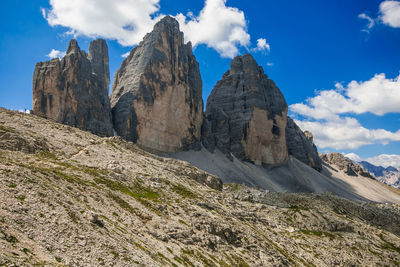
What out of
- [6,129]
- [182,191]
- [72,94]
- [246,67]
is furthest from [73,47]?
[246,67]

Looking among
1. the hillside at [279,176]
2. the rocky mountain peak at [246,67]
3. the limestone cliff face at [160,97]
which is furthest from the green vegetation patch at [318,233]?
the rocky mountain peak at [246,67]

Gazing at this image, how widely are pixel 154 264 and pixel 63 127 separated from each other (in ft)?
157

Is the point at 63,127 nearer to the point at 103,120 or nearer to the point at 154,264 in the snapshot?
the point at 154,264

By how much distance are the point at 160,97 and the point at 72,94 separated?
36.3 m

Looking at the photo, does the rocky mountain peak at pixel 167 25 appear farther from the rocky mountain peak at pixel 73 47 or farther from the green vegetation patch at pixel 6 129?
the green vegetation patch at pixel 6 129

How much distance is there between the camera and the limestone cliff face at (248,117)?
168m

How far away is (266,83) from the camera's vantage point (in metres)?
190

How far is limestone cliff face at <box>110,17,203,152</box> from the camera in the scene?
130375mm

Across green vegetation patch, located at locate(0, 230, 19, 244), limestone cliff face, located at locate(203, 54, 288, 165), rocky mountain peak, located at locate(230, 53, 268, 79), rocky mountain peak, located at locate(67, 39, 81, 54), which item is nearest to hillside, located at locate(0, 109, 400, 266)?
green vegetation patch, located at locate(0, 230, 19, 244)

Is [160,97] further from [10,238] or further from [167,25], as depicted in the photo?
[10,238]

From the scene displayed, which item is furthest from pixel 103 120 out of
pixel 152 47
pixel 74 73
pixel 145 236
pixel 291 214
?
pixel 145 236

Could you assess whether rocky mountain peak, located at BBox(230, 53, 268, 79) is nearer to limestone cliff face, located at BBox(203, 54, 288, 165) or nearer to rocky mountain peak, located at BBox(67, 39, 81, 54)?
limestone cliff face, located at BBox(203, 54, 288, 165)

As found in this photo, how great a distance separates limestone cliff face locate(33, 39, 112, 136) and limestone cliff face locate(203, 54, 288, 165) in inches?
2116

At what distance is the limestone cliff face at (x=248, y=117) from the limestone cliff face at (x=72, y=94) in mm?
53758
